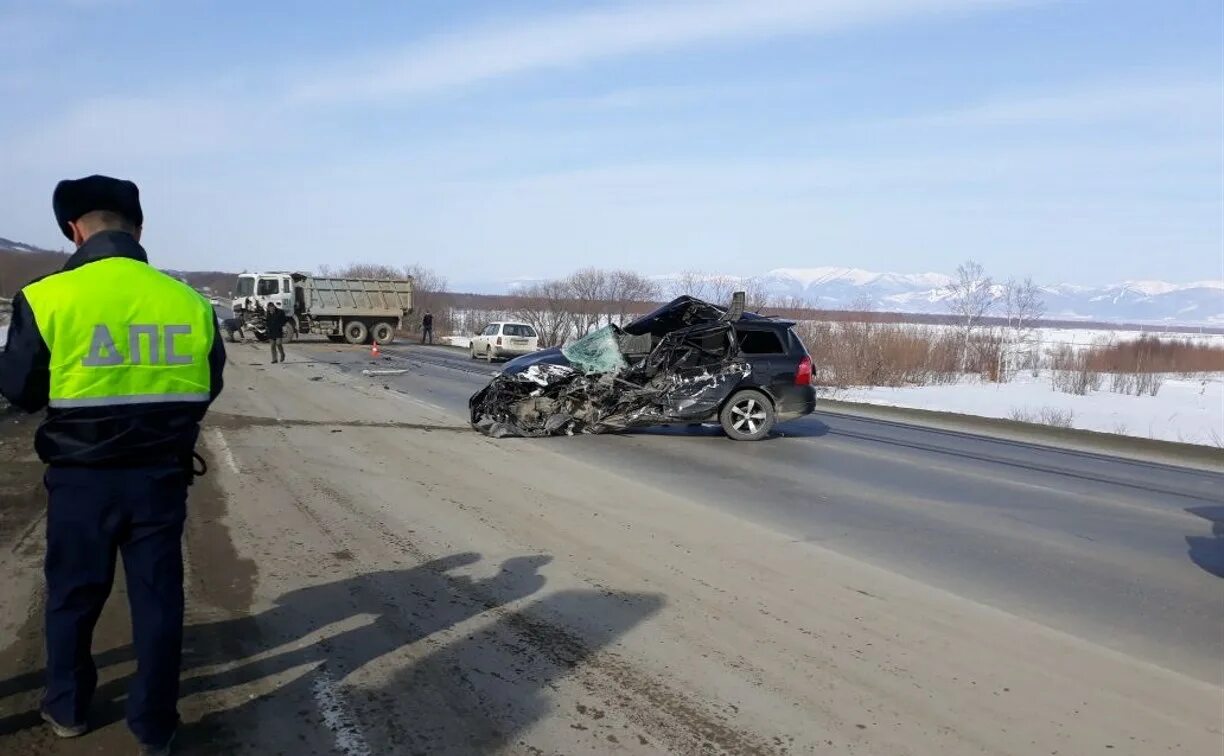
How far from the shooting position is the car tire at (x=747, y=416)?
43.5 ft

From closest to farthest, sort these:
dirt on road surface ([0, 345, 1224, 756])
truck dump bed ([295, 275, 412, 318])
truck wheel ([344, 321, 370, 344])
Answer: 1. dirt on road surface ([0, 345, 1224, 756])
2. truck dump bed ([295, 275, 412, 318])
3. truck wheel ([344, 321, 370, 344])

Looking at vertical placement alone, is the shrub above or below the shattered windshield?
below

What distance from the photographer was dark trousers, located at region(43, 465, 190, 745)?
328cm

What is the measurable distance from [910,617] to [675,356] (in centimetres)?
777

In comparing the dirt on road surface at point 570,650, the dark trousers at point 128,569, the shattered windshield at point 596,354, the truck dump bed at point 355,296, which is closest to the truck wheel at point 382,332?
the truck dump bed at point 355,296

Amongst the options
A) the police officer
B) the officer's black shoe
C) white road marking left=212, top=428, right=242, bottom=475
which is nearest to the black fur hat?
the police officer

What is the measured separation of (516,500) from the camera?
836 cm

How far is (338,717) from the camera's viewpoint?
12.7ft

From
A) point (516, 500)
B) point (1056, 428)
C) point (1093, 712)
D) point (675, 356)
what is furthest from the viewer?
point (1056, 428)

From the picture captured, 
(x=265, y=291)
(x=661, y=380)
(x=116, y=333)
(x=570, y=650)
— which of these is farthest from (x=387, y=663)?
(x=265, y=291)

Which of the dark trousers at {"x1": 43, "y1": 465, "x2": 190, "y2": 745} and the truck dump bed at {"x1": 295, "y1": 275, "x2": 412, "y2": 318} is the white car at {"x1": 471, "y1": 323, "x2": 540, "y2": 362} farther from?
the dark trousers at {"x1": 43, "y1": 465, "x2": 190, "y2": 745}

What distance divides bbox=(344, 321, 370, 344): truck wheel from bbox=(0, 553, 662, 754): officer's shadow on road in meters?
34.6

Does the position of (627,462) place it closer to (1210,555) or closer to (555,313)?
(1210,555)

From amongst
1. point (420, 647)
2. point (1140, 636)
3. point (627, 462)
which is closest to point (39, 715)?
point (420, 647)
